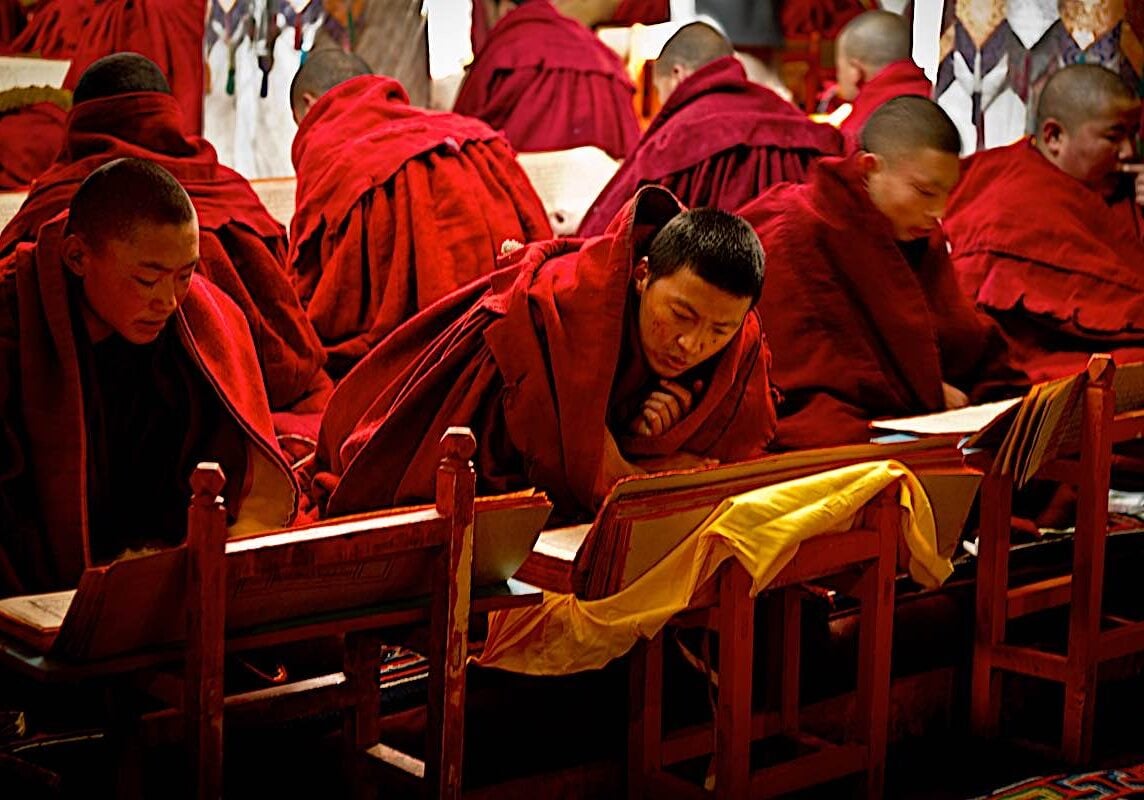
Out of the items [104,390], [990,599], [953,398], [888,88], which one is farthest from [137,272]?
[888,88]

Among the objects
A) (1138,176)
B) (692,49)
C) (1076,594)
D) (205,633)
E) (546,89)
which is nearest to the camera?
(205,633)

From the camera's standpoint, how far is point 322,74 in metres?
5.83

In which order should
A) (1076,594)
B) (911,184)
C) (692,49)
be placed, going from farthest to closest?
(692,49) < (911,184) < (1076,594)

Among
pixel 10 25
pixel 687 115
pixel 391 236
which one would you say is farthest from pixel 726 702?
pixel 10 25

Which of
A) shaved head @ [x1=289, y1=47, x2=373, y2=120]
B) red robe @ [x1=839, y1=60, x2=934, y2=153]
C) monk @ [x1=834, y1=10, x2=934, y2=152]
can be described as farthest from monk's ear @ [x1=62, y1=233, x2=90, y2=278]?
monk @ [x1=834, y1=10, x2=934, y2=152]

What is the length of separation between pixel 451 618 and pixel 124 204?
0.95 meters

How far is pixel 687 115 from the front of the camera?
18.1 ft

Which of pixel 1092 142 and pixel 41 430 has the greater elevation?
pixel 1092 142

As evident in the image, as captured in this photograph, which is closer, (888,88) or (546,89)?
(888,88)

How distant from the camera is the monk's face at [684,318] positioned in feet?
10.1

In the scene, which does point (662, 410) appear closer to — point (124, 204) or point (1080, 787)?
point (124, 204)

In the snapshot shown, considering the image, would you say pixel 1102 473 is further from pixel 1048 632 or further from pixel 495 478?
pixel 495 478

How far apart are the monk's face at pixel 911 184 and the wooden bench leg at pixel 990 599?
90 centimetres

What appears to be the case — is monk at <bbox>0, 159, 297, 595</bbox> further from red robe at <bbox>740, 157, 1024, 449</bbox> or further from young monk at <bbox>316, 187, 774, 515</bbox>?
red robe at <bbox>740, 157, 1024, 449</bbox>
